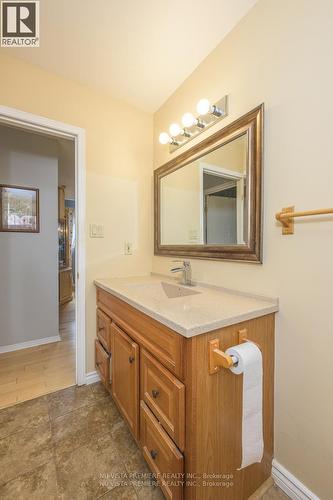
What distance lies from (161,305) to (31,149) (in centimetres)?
254

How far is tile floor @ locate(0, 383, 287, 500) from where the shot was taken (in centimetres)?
99

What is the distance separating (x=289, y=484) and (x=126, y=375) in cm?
91

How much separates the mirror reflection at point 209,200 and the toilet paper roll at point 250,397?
2.00 feet

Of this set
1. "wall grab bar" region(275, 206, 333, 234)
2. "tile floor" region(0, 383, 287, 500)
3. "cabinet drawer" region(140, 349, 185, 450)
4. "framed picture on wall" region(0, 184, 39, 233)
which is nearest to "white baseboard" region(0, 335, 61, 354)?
"tile floor" region(0, 383, 287, 500)

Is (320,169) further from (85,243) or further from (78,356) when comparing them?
(78,356)

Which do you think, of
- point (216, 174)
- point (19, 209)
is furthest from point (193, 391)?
point (19, 209)

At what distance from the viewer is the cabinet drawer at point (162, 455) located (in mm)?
804

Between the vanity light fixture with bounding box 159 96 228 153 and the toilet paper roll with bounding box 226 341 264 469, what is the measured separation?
132 cm

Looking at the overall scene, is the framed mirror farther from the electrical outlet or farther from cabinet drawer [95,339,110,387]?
cabinet drawer [95,339,110,387]

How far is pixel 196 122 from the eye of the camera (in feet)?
4.82

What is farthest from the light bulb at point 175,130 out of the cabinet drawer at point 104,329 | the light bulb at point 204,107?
the cabinet drawer at point 104,329

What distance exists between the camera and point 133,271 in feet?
6.57

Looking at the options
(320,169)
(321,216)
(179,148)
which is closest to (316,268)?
(321,216)

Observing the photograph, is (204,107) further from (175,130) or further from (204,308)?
A: (204,308)
